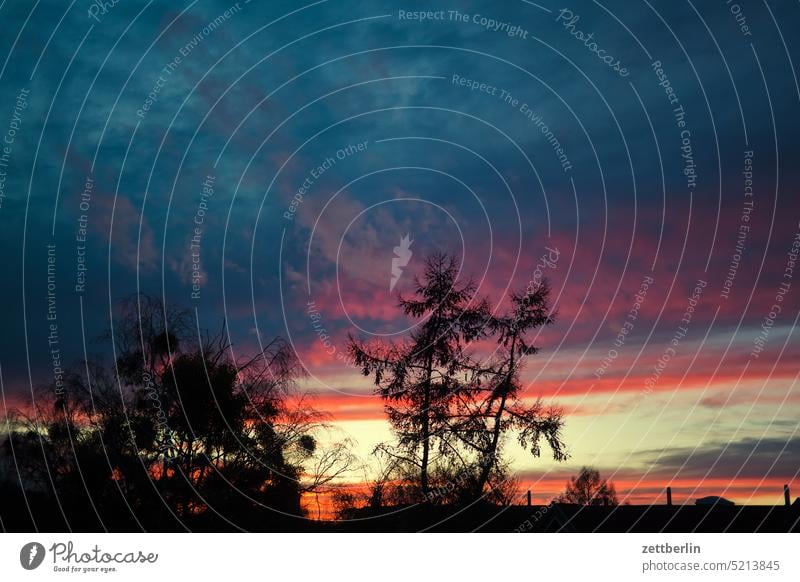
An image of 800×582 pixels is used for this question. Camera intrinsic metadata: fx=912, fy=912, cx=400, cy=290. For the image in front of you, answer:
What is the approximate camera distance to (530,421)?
31.2 metres

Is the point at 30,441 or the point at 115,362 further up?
the point at 115,362

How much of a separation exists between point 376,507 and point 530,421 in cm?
602
